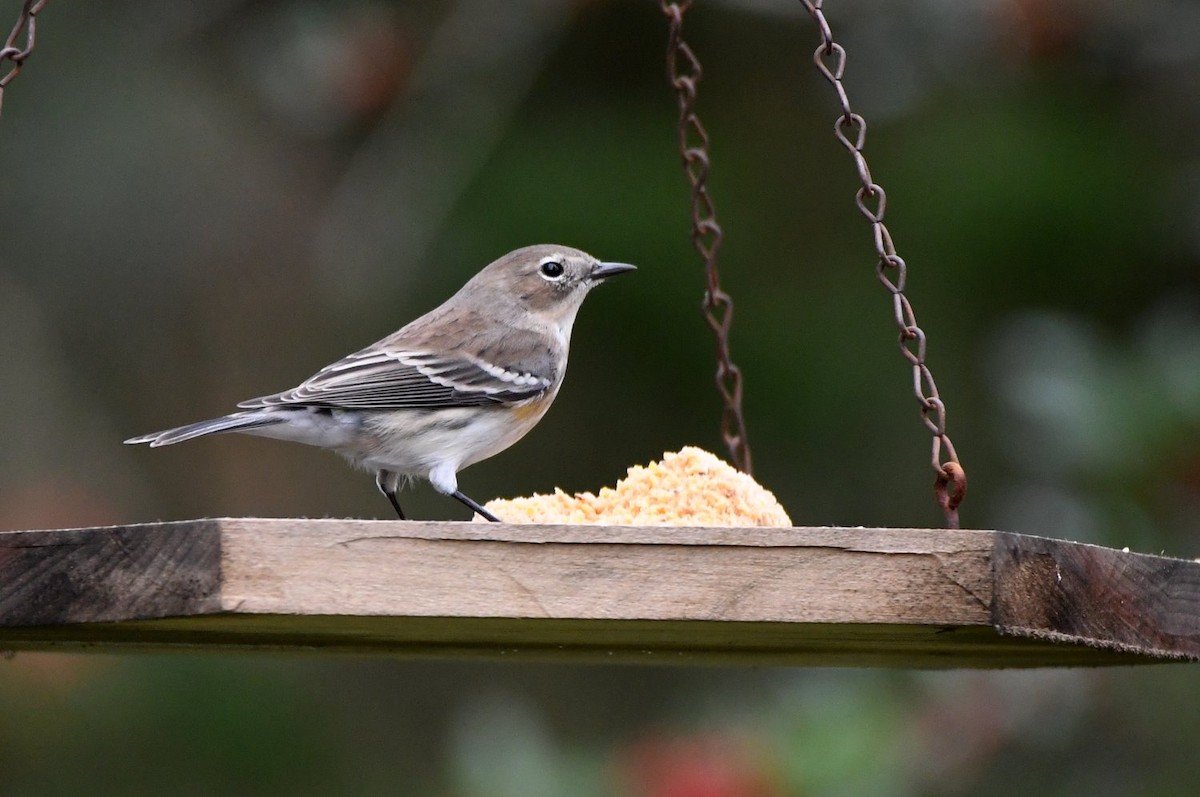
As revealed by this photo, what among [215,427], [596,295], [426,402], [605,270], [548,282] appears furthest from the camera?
[596,295]

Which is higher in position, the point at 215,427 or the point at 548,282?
the point at 548,282

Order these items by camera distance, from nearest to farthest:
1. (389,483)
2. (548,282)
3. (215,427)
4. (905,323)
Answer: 1. (905,323)
2. (215,427)
3. (389,483)
4. (548,282)

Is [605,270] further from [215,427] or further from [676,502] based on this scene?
[215,427]

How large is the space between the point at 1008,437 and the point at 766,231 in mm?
1883

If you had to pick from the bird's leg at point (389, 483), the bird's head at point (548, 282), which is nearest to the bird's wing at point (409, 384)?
the bird's leg at point (389, 483)

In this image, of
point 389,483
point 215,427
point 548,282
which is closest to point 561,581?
point 215,427

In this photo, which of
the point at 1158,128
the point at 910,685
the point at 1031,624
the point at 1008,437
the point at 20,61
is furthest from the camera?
the point at 1158,128

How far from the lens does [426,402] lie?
4312mm

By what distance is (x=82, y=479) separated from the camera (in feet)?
22.8

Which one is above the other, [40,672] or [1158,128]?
[1158,128]

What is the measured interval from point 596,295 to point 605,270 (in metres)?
2.37

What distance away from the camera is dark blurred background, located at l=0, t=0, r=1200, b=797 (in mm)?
6062

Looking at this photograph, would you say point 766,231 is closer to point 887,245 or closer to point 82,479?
point 82,479

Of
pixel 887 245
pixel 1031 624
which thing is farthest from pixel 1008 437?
pixel 1031 624
